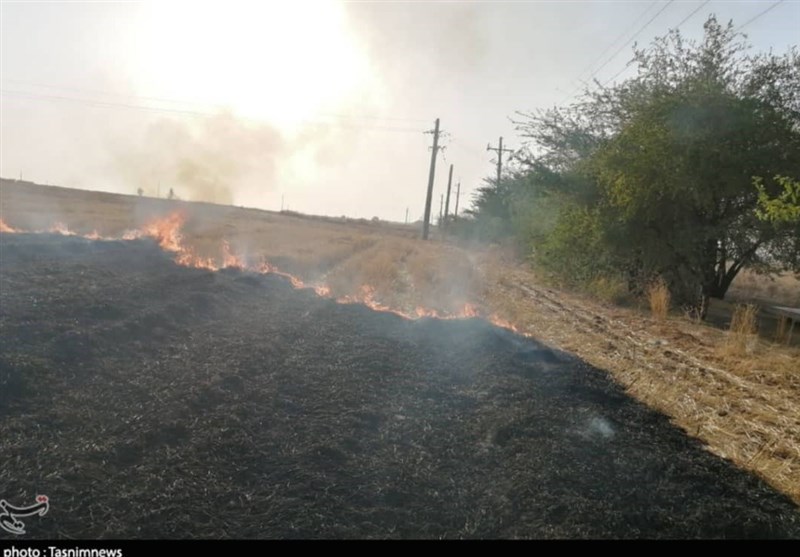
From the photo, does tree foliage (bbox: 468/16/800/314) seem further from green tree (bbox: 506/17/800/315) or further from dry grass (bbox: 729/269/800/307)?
dry grass (bbox: 729/269/800/307)

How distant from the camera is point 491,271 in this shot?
25.5m

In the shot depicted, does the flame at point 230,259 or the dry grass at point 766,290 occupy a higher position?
the dry grass at point 766,290

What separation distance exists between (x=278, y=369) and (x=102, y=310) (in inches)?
154

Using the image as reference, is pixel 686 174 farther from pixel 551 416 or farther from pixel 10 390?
pixel 10 390

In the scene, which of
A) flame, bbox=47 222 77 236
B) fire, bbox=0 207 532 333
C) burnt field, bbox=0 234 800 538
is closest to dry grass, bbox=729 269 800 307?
fire, bbox=0 207 532 333

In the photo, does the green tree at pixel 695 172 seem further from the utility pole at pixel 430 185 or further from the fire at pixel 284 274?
the utility pole at pixel 430 185

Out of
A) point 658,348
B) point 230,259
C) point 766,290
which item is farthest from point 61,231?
point 766,290

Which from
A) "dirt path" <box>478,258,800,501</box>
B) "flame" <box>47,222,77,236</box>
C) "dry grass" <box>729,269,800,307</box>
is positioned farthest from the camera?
"dry grass" <box>729,269,800,307</box>

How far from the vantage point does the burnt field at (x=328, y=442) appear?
372 centimetres

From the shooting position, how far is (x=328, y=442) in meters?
4.88

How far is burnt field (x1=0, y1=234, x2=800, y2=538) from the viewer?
3717mm

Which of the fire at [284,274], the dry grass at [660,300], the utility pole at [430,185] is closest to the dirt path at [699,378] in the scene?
the dry grass at [660,300]

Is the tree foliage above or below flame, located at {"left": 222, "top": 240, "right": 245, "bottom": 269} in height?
above

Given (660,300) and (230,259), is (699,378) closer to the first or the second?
(660,300)
